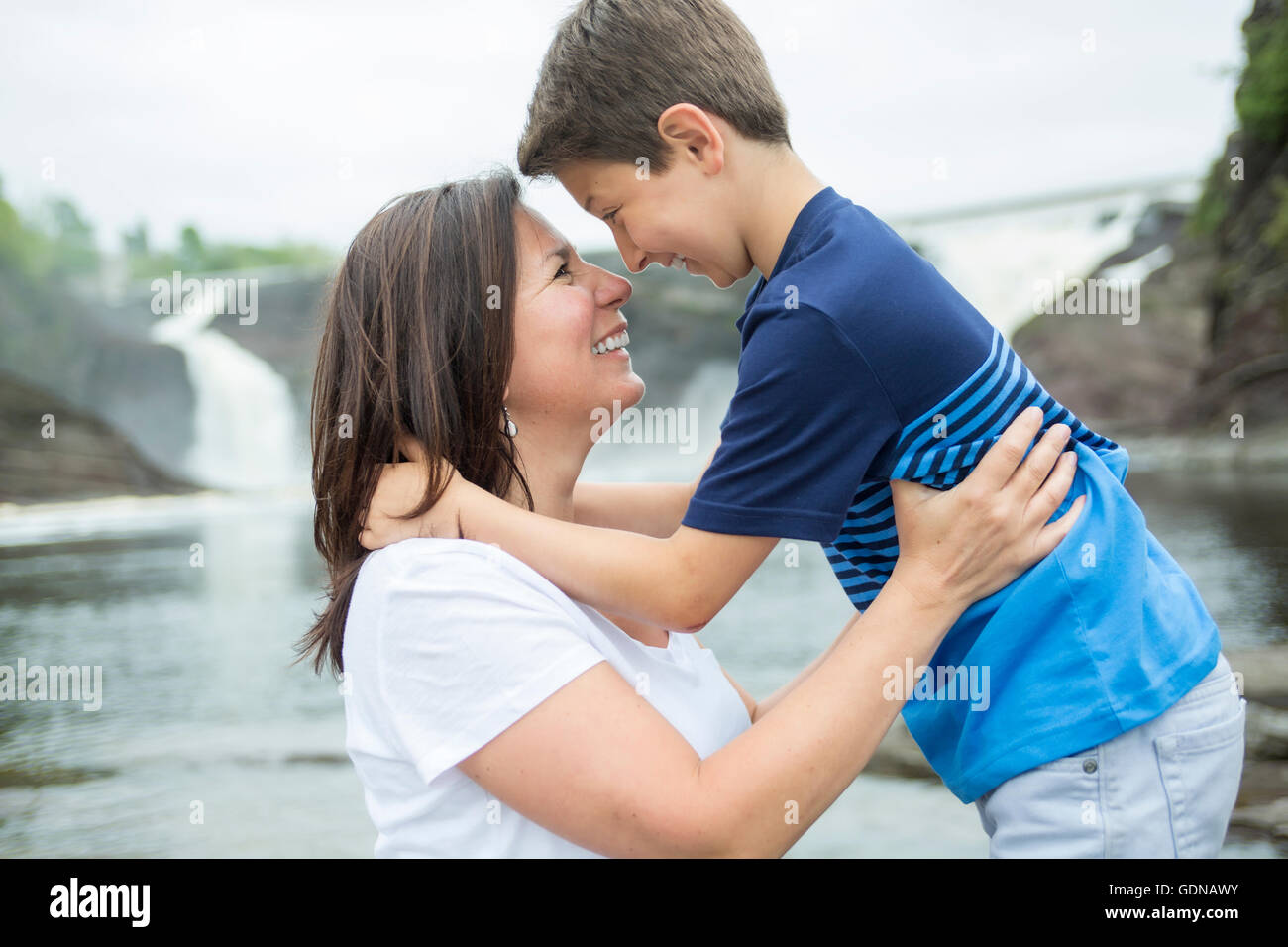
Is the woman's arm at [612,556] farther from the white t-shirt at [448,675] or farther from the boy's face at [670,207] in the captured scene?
the boy's face at [670,207]

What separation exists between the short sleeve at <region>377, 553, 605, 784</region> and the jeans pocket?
893 mm

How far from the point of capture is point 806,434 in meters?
1.64

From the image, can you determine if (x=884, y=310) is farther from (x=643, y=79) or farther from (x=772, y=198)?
(x=643, y=79)

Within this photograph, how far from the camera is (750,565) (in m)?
1.71

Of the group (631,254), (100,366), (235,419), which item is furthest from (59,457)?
(631,254)

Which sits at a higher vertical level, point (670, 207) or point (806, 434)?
point (670, 207)

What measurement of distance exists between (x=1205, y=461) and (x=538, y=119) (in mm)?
14555

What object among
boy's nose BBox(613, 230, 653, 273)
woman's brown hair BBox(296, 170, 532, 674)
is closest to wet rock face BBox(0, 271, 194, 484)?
boy's nose BBox(613, 230, 653, 273)

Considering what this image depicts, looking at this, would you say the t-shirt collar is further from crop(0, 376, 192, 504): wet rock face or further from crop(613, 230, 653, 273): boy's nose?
crop(0, 376, 192, 504): wet rock face

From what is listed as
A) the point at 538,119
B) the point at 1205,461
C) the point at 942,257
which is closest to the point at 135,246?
the point at 942,257

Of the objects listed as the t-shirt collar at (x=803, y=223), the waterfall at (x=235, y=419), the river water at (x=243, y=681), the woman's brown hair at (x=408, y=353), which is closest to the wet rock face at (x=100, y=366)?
the waterfall at (x=235, y=419)

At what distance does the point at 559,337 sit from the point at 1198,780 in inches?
48.3

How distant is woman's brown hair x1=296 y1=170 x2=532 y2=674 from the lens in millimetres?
1786

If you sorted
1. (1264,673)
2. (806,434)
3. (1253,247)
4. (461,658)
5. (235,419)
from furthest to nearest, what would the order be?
1. (235,419)
2. (1253,247)
3. (1264,673)
4. (806,434)
5. (461,658)
